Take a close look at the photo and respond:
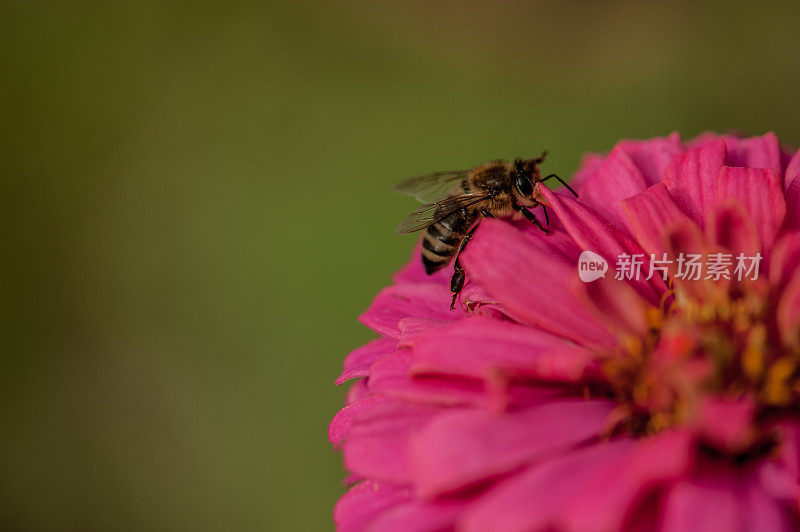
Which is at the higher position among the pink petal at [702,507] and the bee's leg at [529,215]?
the bee's leg at [529,215]

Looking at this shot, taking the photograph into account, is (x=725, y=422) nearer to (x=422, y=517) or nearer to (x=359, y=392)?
(x=422, y=517)

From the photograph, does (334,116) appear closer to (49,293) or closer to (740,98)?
(49,293)

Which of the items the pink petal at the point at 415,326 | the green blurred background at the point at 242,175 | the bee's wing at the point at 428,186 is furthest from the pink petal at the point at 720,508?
the green blurred background at the point at 242,175

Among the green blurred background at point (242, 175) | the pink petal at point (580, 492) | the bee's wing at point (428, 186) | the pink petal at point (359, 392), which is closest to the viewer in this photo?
the pink petal at point (580, 492)

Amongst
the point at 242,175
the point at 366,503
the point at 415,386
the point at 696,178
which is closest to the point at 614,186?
the point at 696,178

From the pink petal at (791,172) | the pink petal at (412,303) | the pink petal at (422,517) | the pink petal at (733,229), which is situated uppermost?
the pink petal at (791,172)

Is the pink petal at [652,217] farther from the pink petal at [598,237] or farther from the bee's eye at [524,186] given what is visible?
the bee's eye at [524,186]

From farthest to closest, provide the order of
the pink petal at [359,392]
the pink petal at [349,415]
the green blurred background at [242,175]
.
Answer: the green blurred background at [242,175]
the pink petal at [359,392]
the pink petal at [349,415]

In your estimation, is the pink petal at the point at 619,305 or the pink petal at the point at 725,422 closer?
the pink petal at the point at 725,422
